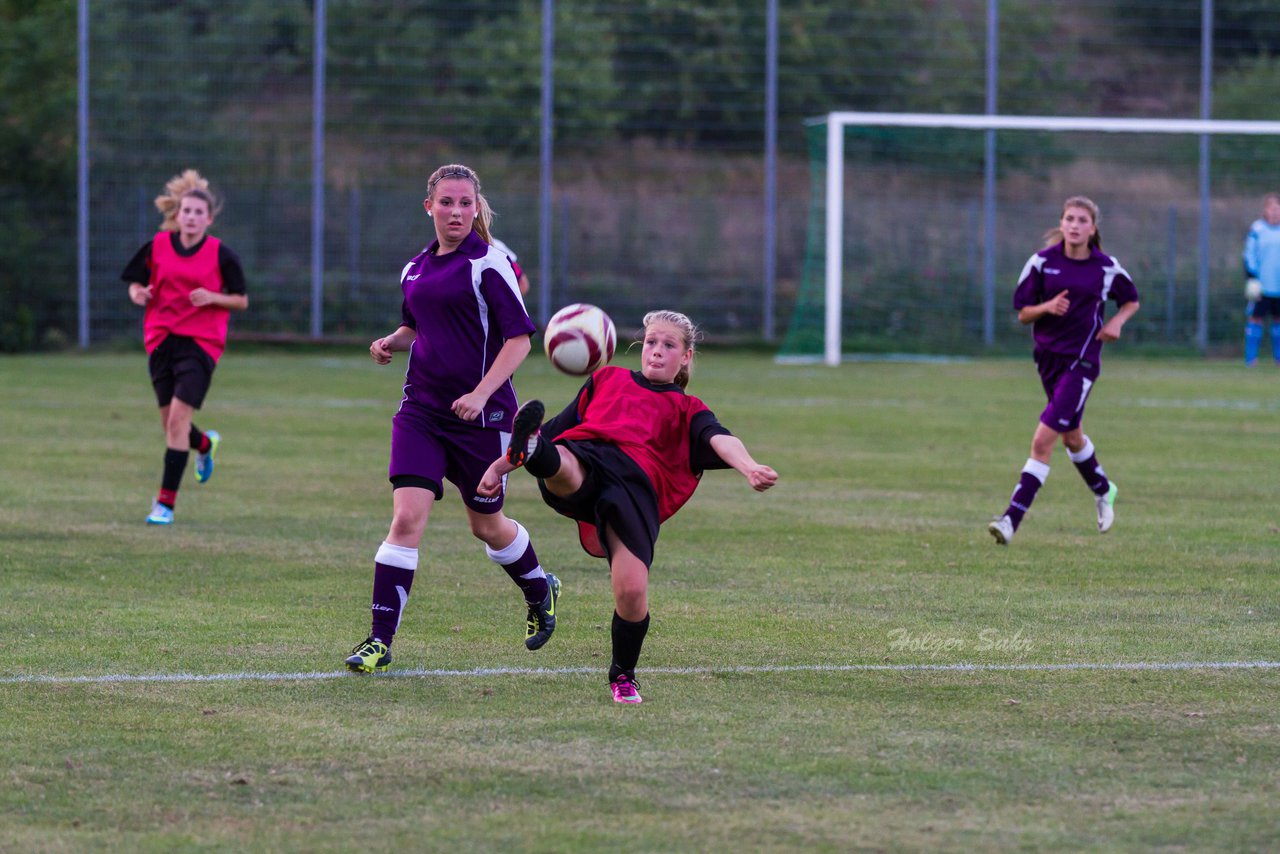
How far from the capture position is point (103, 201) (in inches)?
1103

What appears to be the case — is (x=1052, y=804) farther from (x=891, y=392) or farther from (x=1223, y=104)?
(x=1223, y=104)

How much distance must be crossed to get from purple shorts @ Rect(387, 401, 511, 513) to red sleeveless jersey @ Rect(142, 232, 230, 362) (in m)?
4.75

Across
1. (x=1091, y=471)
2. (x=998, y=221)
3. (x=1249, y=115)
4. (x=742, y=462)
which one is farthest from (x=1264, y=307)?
(x=742, y=462)

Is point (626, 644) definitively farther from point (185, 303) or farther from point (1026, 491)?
point (185, 303)

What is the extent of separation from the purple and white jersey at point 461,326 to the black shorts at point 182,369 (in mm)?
4607

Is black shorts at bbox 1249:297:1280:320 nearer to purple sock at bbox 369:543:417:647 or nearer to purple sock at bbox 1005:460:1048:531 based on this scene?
purple sock at bbox 1005:460:1048:531

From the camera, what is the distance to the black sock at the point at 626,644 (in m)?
6.03

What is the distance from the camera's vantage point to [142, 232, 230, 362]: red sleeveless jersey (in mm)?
11250

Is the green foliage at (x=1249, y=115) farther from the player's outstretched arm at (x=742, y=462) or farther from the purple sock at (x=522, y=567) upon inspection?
the player's outstretched arm at (x=742, y=462)

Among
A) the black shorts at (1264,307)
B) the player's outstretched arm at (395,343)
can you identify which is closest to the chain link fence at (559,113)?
the black shorts at (1264,307)

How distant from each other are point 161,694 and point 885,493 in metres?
7.02

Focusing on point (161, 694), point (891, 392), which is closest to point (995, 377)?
point (891, 392)

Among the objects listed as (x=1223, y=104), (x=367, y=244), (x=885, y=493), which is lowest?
(x=885, y=493)

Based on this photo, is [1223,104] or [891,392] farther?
[1223,104]
